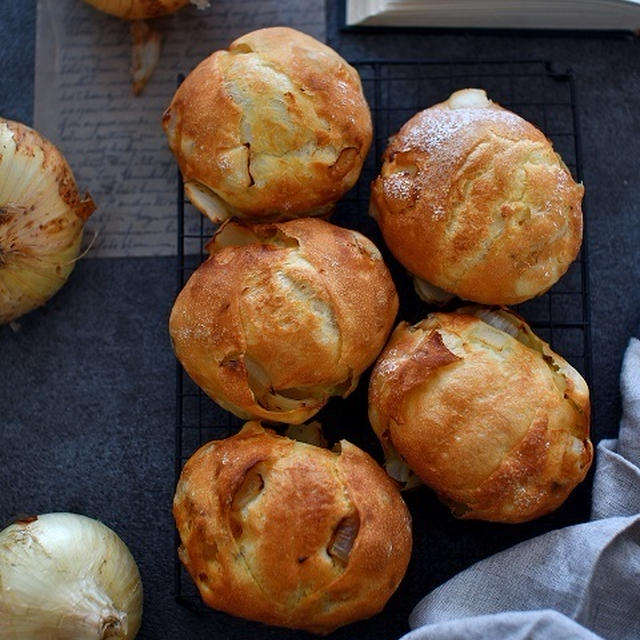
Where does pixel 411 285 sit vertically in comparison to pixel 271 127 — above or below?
below

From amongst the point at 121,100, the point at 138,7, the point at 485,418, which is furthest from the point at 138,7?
the point at 485,418

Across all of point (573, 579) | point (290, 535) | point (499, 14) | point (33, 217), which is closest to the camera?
point (290, 535)

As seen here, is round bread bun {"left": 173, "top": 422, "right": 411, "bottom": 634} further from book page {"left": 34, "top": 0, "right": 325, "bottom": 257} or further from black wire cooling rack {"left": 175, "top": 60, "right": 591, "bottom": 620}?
book page {"left": 34, "top": 0, "right": 325, "bottom": 257}

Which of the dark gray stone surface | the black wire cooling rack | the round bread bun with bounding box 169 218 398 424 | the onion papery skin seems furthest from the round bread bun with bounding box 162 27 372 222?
the onion papery skin

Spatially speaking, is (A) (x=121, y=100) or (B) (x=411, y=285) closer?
(B) (x=411, y=285)

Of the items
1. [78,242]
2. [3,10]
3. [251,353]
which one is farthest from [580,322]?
[3,10]

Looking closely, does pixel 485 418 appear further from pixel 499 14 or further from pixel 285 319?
pixel 499 14

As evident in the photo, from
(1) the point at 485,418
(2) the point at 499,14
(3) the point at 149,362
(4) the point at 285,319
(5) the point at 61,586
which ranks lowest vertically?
(5) the point at 61,586
